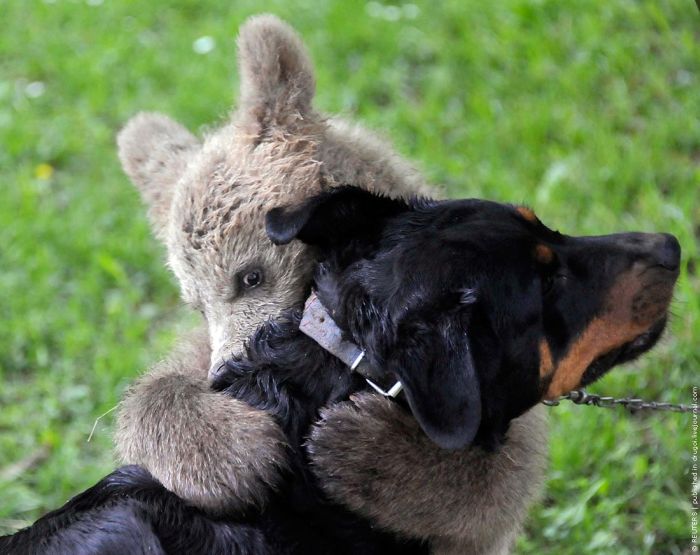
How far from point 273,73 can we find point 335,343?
52.3 inches

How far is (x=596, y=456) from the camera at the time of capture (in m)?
4.26

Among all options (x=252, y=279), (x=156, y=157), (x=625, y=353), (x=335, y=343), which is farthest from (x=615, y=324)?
(x=156, y=157)

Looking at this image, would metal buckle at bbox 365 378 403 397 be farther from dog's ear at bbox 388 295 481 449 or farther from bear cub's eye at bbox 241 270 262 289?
bear cub's eye at bbox 241 270 262 289

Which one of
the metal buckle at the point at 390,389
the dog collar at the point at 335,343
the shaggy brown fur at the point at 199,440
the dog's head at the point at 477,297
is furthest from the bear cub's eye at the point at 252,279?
the metal buckle at the point at 390,389

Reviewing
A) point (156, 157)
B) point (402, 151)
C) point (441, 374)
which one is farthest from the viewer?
point (402, 151)

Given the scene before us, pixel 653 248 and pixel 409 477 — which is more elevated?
pixel 653 248

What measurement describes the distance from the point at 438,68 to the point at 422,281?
391 cm

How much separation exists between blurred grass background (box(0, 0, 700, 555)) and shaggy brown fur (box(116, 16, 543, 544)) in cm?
91

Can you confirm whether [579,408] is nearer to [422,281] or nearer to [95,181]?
[422,281]

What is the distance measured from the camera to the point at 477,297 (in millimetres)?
2793

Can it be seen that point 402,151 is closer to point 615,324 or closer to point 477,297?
point 615,324

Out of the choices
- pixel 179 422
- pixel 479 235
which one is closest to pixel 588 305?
pixel 479 235

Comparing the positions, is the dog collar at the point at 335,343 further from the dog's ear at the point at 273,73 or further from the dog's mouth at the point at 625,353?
the dog's ear at the point at 273,73

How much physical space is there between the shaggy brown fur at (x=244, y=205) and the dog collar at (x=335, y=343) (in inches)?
14.1
